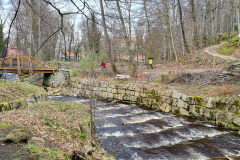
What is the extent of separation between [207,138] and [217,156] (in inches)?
51.1

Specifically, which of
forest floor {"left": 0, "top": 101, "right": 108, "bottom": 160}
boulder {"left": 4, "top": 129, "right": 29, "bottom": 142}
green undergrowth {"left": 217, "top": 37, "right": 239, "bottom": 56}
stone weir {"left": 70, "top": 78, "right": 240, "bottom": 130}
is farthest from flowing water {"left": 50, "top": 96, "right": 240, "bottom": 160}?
green undergrowth {"left": 217, "top": 37, "right": 239, "bottom": 56}

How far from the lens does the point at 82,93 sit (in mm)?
16094

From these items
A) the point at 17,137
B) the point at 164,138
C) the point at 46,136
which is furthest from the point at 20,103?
the point at 164,138

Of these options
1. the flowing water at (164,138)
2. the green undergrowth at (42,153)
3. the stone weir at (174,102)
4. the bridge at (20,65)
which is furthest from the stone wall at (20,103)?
the bridge at (20,65)

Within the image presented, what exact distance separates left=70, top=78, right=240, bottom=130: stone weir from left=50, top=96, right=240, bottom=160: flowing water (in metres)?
0.48

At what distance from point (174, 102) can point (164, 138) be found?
3.75m

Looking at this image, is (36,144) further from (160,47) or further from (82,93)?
(160,47)

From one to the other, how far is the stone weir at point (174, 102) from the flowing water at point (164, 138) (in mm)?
485

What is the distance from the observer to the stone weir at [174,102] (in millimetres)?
7121

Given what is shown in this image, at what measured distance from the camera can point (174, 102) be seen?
974cm

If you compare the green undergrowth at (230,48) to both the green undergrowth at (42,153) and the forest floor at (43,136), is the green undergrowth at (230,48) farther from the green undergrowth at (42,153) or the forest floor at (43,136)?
the green undergrowth at (42,153)

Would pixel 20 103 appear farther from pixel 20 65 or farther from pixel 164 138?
pixel 20 65

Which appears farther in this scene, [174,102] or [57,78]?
[57,78]

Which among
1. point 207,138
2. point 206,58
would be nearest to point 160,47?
point 206,58
